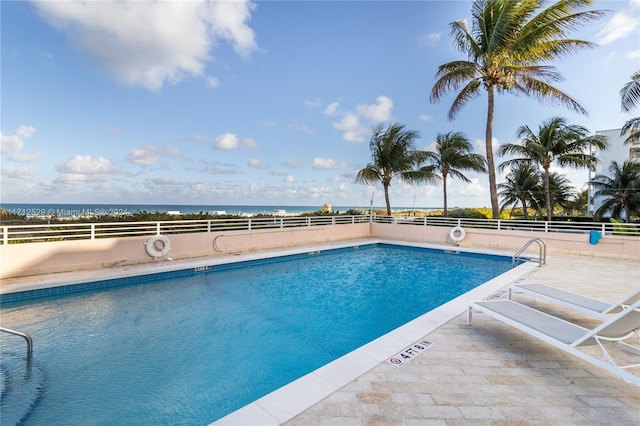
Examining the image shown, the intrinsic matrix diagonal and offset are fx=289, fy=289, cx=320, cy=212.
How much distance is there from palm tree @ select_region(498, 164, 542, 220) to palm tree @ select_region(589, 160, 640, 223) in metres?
3.11

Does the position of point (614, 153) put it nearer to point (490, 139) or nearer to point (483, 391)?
point (490, 139)

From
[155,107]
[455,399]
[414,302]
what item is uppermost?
[155,107]

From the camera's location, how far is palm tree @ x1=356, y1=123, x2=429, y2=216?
48.7 ft

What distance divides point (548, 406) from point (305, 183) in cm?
2570

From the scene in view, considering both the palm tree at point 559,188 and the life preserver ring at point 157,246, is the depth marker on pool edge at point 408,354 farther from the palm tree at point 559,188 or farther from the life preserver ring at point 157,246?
the palm tree at point 559,188

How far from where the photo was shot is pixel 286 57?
11844 millimetres

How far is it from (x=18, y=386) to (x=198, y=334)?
1.75m

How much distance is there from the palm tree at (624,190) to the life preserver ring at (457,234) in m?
13.9

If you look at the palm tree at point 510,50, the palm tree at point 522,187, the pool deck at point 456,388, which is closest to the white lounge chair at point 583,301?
the pool deck at point 456,388

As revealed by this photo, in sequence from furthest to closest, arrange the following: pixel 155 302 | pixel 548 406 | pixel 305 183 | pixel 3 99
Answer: pixel 305 183
pixel 3 99
pixel 155 302
pixel 548 406

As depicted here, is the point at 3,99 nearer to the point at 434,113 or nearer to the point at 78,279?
the point at 78,279

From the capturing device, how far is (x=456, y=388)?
2.29 m

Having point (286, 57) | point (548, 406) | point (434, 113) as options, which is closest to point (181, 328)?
point (548, 406)

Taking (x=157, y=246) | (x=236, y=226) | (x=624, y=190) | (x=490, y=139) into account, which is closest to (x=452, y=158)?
(x=490, y=139)
